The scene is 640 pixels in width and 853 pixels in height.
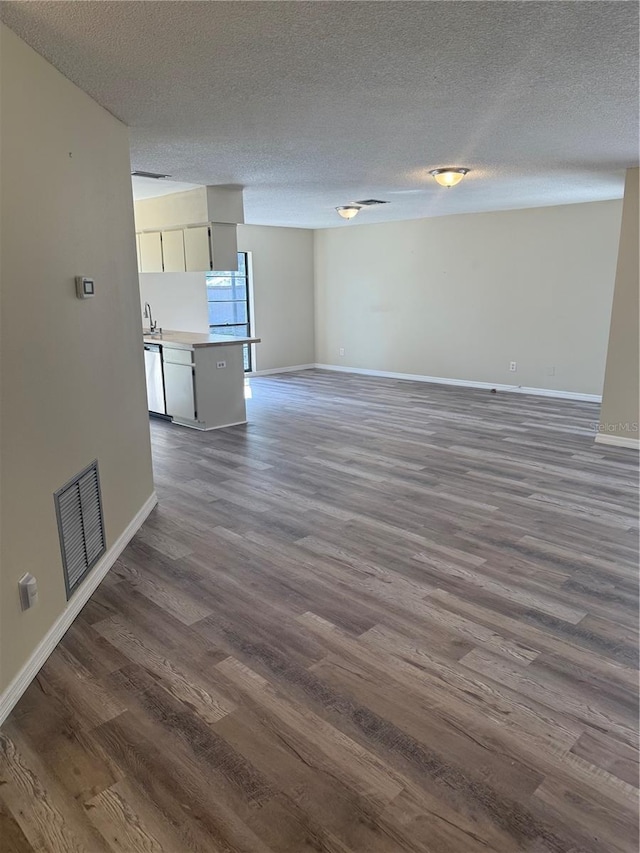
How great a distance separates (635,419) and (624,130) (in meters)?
2.62

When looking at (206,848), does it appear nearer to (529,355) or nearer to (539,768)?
(539,768)

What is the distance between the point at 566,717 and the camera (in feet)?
6.46

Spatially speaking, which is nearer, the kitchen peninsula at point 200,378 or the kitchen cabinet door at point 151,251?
the kitchen peninsula at point 200,378

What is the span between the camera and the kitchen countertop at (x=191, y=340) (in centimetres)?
581

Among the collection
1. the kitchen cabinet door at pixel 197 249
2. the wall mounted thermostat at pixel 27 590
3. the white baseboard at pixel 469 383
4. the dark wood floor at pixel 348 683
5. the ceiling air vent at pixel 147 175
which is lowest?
the dark wood floor at pixel 348 683

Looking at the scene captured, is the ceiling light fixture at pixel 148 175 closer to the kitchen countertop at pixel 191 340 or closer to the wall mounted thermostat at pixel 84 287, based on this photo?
the kitchen countertop at pixel 191 340

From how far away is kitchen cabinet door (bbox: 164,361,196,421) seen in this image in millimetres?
5934

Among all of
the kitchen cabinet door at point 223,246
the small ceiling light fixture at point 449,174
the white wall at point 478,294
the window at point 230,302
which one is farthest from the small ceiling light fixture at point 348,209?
the window at point 230,302

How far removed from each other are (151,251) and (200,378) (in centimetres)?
172

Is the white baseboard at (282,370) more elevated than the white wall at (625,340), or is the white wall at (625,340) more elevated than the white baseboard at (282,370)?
the white wall at (625,340)

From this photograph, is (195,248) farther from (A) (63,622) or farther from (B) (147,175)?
(A) (63,622)

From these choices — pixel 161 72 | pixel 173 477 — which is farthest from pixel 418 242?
pixel 161 72

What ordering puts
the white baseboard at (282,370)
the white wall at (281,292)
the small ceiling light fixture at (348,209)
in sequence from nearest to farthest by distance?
the small ceiling light fixture at (348,209)
the white wall at (281,292)
the white baseboard at (282,370)

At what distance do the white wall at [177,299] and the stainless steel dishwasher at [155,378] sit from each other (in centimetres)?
86
